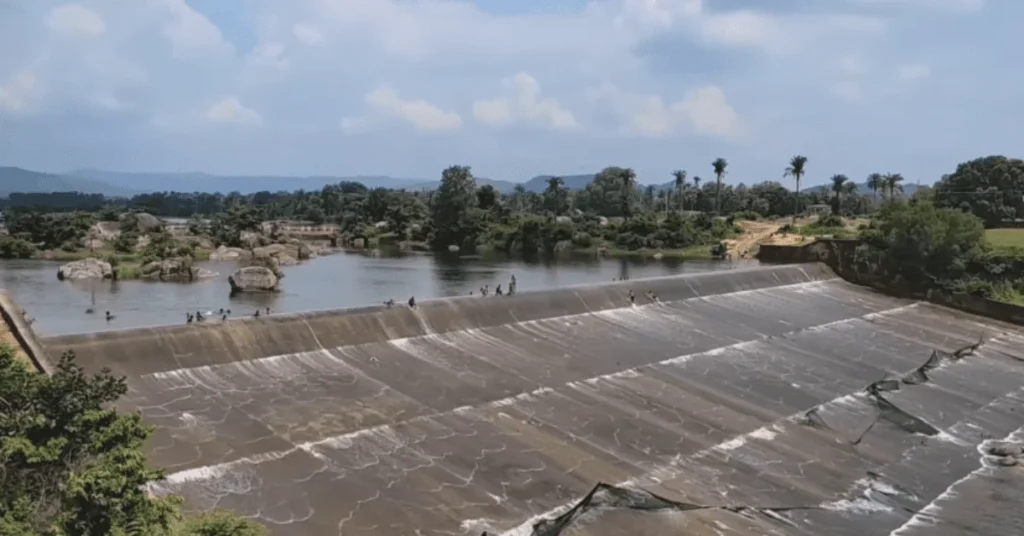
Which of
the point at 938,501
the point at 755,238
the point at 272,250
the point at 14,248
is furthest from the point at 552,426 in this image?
the point at 755,238

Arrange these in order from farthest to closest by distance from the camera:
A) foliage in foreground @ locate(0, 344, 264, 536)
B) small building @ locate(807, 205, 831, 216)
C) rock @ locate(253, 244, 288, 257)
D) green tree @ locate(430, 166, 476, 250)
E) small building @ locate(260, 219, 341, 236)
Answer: small building @ locate(807, 205, 831, 216) → small building @ locate(260, 219, 341, 236) → green tree @ locate(430, 166, 476, 250) → rock @ locate(253, 244, 288, 257) → foliage in foreground @ locate(0, 344, 264, 536)

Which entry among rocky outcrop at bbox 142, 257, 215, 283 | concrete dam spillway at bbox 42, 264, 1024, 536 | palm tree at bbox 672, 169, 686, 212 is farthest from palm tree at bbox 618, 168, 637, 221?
concrete dam spillway at bbox 42, 264, 1024, 536

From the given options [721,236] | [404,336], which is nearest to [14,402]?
[404,336]

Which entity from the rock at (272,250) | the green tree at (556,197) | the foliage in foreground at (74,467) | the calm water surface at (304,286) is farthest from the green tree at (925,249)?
the green tree at (556,197)

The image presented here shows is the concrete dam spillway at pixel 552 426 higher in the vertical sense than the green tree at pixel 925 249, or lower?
lower

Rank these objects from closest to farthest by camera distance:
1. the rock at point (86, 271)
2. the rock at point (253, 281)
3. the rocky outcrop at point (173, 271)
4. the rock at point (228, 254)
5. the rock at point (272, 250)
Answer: the rock at point (253, 281) → the rock at point (86, 271) → the rocky outcrop at point (173, 271) → the rock at point (228, 254) → the rock at point (272, 250)

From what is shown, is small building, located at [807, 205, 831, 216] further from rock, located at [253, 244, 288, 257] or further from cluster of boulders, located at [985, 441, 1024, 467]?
cluster of boulders, located at [985, 441, 1024, 467]

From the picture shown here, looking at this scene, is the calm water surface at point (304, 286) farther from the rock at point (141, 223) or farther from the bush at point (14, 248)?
the rock at point (141, 223)
